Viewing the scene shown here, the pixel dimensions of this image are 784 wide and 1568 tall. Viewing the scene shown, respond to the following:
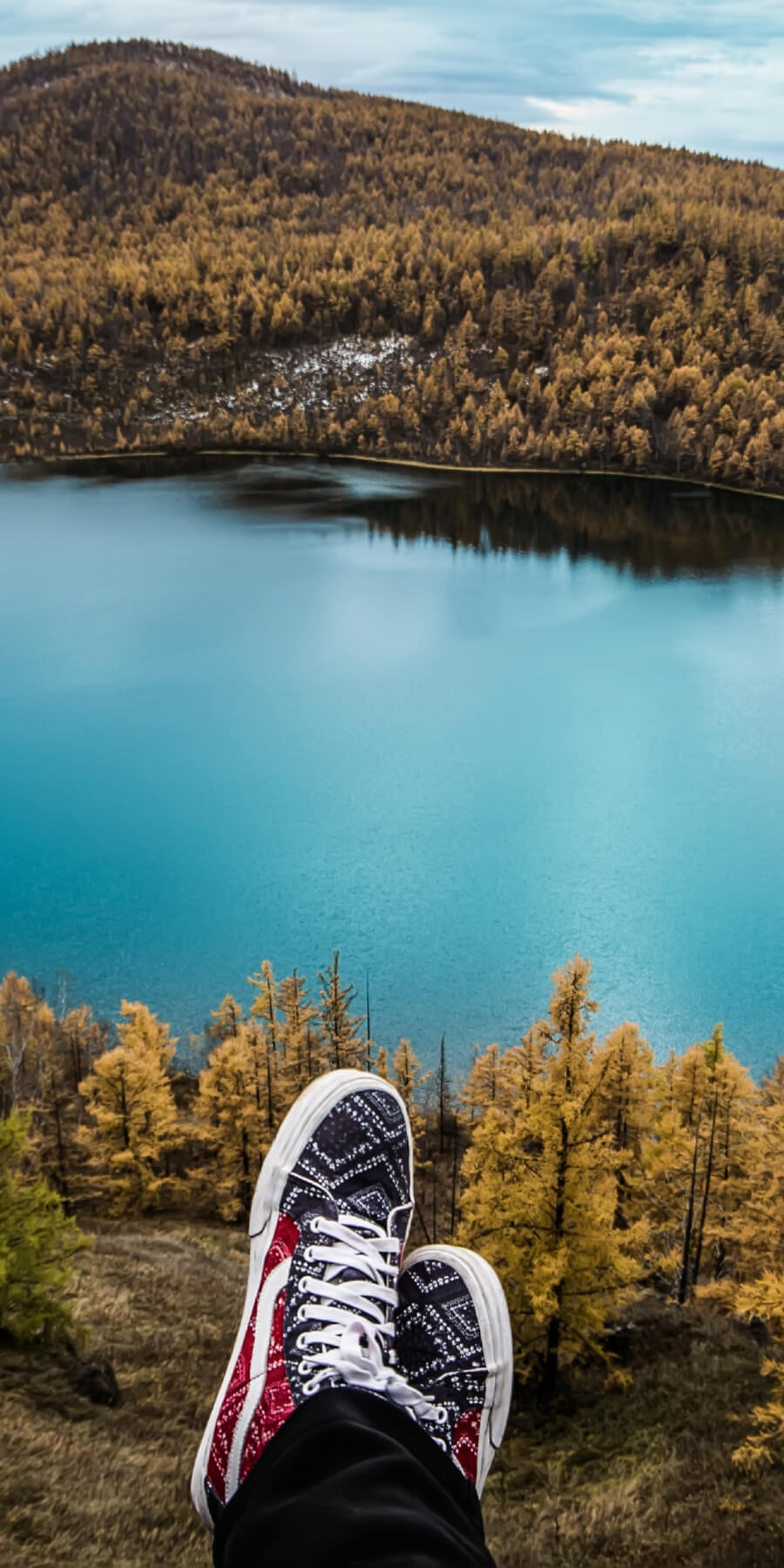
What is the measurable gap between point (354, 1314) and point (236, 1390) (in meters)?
0.73

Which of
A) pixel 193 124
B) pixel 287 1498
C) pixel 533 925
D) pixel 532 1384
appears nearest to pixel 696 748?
pixel 533 925

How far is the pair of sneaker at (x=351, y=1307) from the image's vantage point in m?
3.61

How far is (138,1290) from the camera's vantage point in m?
10.3

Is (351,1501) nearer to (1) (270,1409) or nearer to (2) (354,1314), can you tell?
(1) (270,1409)

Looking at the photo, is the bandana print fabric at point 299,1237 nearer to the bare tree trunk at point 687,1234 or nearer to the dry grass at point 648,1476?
the dry grass at point 648,1476

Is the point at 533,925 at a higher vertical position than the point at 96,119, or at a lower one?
lower

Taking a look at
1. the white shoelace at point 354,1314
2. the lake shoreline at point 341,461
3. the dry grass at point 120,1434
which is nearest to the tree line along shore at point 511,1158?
the dry grass at point 120,1434

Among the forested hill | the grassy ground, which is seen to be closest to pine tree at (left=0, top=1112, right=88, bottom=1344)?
the grassy ground

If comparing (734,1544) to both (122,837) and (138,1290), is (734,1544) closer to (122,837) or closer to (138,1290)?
(138,1290)

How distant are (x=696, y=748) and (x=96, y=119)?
199840mm

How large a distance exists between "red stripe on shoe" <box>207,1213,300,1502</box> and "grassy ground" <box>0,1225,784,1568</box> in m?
1.64

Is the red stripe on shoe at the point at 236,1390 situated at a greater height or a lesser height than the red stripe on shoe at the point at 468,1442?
greater

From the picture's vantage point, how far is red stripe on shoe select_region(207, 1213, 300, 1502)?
3432 millimetres

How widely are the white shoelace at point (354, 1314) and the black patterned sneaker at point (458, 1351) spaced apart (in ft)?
0.36
